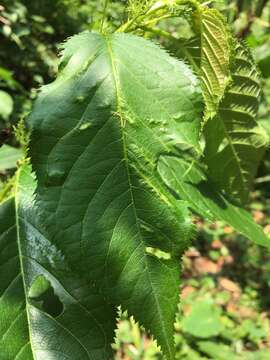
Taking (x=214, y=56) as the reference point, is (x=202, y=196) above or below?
below

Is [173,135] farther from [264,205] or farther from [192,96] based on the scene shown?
[264,205]

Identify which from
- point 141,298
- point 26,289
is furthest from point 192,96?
point 26,289

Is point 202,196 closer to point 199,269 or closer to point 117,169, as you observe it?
point 117,169

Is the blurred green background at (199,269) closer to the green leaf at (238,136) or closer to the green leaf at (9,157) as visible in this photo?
the green leaf at (9,157)

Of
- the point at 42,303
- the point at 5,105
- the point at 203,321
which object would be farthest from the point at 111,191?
the point at 203,321

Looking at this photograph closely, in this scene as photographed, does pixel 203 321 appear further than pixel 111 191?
Yes

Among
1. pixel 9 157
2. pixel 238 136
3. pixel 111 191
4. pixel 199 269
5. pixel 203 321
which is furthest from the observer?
pixel 199 269

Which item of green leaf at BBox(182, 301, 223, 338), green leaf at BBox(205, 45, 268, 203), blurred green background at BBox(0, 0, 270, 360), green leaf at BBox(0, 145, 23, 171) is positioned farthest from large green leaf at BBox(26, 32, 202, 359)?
green leaf at BBox(182, 301, 223, 338)

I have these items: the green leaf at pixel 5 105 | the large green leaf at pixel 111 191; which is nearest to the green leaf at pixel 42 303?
the large green leaf at pixel 111 191
